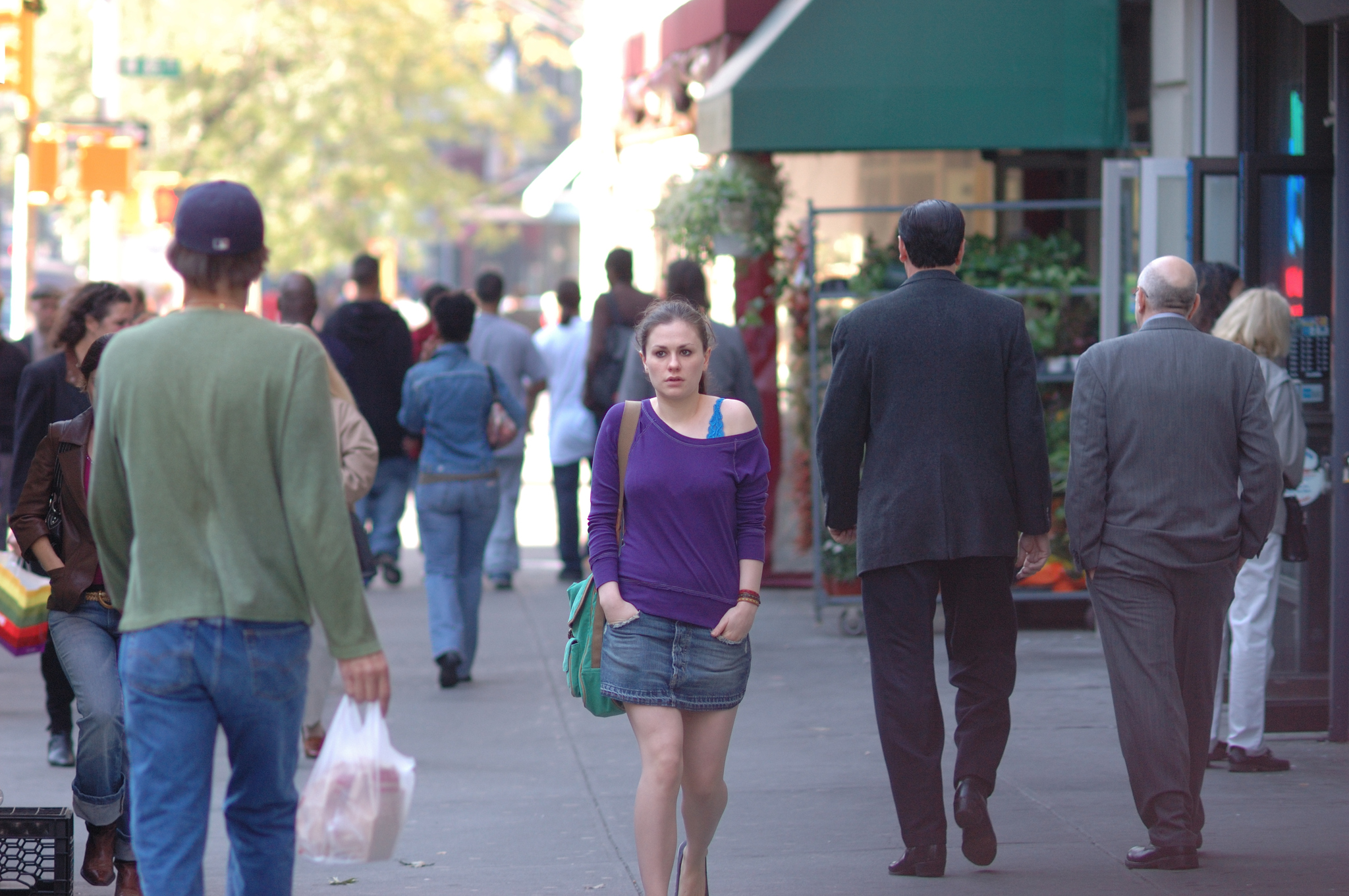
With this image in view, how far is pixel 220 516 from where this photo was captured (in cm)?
354

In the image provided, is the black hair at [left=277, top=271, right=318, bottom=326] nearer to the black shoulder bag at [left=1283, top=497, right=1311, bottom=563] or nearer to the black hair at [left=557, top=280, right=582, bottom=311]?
the black hair at [left=557, top=280, right=582, bottom=311]

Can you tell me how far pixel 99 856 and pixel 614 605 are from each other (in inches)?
77.2

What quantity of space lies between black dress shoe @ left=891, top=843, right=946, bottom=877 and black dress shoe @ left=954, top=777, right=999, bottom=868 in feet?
0.24

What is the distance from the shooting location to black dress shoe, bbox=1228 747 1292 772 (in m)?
6.58

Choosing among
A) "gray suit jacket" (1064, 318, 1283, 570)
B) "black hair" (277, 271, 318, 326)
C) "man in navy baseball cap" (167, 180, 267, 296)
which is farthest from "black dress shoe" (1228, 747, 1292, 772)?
"black hair" (277, 271, 318, 326)

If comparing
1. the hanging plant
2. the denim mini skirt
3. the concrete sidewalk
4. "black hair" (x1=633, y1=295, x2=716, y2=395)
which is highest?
the hanging plant

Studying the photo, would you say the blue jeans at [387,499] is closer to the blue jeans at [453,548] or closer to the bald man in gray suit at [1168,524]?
the blue jeans at [453,548]

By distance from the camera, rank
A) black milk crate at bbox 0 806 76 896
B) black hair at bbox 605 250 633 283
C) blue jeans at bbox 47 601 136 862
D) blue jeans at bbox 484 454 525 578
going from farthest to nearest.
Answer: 1. blue jeans at bbox 484 454 525 578
2. black hair at bbox 605 250 633 283
3. blue jeans at bbox 47 601 136 862
4. black milk crate at bbox 0 806 76 896

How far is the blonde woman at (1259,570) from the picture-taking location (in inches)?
253

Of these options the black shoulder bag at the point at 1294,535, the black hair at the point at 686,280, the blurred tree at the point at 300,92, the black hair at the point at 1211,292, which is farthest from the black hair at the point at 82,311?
the blurred tree at the point at 300,92

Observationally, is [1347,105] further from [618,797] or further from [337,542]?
[337,542]

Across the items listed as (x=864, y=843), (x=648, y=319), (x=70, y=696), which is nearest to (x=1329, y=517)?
(x=864, y=843)

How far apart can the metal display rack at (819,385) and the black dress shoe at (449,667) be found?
6.63 feet

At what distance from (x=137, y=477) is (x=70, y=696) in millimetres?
3856
